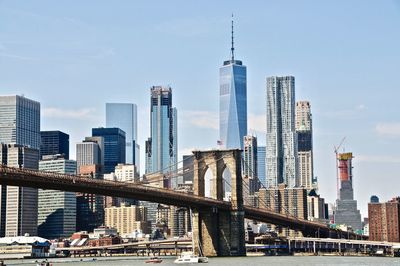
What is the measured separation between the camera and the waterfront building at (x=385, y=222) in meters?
174

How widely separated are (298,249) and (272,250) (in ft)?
20.7

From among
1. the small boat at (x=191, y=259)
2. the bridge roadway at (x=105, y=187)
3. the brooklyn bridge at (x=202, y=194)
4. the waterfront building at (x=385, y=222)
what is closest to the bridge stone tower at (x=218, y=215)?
the brooklyn bridge at (x=202, y=194)

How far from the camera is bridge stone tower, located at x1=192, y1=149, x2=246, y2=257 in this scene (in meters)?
93.7

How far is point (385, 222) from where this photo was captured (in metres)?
177

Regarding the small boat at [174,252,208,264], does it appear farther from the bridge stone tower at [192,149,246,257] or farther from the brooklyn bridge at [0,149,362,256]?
the brooklyn bridge at [0,149,362,256]

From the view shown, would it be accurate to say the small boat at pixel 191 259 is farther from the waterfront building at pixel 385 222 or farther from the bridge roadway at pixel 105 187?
the waterfront building at pixel 385 222

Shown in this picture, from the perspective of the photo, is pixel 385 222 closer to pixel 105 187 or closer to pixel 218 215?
pixel 218 215

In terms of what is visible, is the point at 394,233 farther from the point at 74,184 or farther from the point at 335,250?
the point at 74,184

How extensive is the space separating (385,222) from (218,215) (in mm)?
89604

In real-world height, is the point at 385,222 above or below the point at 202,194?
below

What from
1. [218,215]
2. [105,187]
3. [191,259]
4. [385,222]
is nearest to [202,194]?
[218,215]

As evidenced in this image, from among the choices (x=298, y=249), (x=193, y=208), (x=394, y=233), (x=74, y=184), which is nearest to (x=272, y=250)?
(x=298, y=249)

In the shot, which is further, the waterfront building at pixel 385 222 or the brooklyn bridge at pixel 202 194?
the waterfront building at pixel 385 222

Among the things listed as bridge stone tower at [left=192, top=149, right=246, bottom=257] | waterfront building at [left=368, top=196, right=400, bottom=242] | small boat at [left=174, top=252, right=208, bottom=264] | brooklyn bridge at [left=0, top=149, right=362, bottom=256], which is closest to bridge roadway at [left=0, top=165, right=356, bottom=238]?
brooklyn bridge at [left=0, top=149, right=362, bottom=256]
